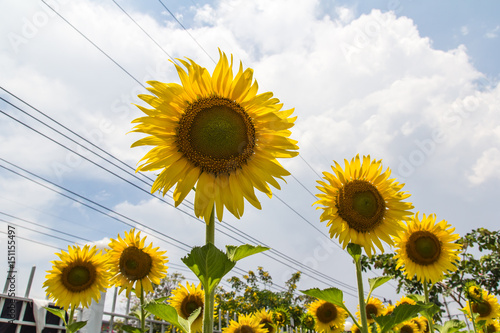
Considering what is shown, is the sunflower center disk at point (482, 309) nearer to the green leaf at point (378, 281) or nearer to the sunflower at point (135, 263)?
the green leaf at point (378, 281)

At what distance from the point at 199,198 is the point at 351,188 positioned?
1.99 meters

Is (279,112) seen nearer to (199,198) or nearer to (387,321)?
(199,198)

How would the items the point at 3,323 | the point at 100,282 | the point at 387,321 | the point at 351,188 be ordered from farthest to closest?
1. the point at 3,323
2. the point at 100,282
3. the point at 351,188
4. the point at 387,321

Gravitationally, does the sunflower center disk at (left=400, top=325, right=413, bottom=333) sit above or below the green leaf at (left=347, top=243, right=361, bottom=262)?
below

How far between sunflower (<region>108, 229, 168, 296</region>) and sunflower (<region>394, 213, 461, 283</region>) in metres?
3.15

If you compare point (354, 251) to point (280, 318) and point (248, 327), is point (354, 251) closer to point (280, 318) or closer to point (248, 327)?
point (280, 318)

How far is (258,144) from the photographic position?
1945 millimetres

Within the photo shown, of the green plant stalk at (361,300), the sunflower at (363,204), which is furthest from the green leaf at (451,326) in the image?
the green plant stalk at (361,300)

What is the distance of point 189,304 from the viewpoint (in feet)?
14.8

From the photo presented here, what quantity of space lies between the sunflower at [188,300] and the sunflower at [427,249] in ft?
8.48

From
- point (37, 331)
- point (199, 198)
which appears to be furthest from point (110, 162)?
point (199, 198)

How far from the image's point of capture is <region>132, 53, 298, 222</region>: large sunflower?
181 centimetres

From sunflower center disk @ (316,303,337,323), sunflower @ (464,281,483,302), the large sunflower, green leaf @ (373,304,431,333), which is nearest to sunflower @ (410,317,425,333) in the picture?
sunflower @ (464,281,483,302)

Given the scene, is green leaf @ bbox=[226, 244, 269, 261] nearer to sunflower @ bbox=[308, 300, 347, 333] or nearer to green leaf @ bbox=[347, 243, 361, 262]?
green leaf @ bbox=[347, 243, 361, 262]
